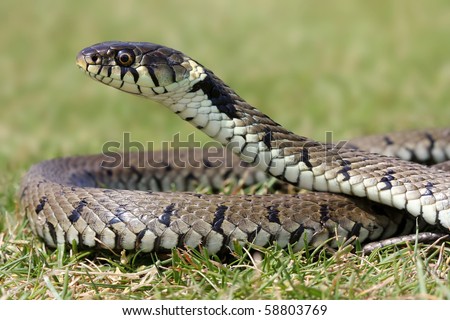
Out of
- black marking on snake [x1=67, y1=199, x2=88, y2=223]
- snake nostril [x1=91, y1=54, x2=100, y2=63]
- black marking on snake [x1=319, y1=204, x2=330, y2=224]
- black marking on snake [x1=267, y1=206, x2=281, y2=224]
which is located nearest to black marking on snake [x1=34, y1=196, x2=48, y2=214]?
black marking on snake [x1=67, y1=199, x2=88, y2=223]

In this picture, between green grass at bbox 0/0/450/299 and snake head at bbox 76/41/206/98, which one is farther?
green grass at bbox 0/0/450/299

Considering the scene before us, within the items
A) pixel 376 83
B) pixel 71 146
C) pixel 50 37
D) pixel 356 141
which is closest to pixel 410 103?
pixel 376 83

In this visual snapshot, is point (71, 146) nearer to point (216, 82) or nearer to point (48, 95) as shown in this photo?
point (48, 95)

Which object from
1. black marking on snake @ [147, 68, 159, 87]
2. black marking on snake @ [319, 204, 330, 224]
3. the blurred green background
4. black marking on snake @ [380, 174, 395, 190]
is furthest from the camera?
the blurred green background

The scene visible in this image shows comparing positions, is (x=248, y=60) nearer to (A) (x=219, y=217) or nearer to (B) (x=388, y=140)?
(B) (x=388, y=140)

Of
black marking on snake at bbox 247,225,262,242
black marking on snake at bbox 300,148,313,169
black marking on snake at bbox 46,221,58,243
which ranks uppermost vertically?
black marking on snake at bbox 300,148,313,169

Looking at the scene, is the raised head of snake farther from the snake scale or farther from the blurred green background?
the blurred green background

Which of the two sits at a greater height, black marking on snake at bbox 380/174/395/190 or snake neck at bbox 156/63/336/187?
snake neck at bbox 156/63/336/187
